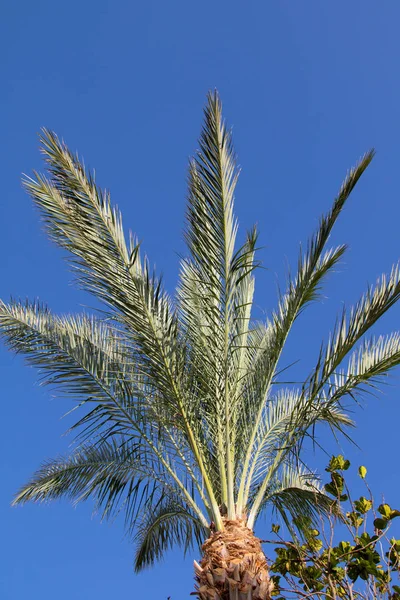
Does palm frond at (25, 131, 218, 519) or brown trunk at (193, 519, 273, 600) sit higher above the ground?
palm frond at (25, 131, 218, 519)

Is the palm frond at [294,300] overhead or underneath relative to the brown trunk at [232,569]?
overhead

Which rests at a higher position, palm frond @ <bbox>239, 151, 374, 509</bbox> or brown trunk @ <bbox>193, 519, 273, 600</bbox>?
palm frond @ <bbox>239, 151, 374, 509</bbox>

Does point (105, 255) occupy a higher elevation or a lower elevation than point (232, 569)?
higher

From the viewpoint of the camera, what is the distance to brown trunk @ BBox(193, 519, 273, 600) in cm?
525

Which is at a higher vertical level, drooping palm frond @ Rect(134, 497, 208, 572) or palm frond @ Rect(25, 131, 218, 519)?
palm frond @ Rect(25, 131, 218, 519)

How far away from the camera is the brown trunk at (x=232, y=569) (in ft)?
17.2

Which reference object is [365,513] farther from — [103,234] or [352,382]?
[103,234]

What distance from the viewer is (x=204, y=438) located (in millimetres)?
6727

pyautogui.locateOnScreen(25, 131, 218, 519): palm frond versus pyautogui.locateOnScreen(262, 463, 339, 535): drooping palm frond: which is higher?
pyautogui.locateOnScreen(25, 131, 218, 519): palm frond

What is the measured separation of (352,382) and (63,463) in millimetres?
3807

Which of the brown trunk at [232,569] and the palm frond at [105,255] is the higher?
the palm frond at [105,255]

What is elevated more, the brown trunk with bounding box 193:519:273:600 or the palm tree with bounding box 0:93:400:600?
the palm tree with bounding box 0:93:400:600

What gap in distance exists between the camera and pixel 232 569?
17.4 feet

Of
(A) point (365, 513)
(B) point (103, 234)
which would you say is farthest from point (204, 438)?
(B) point (103, 234)
